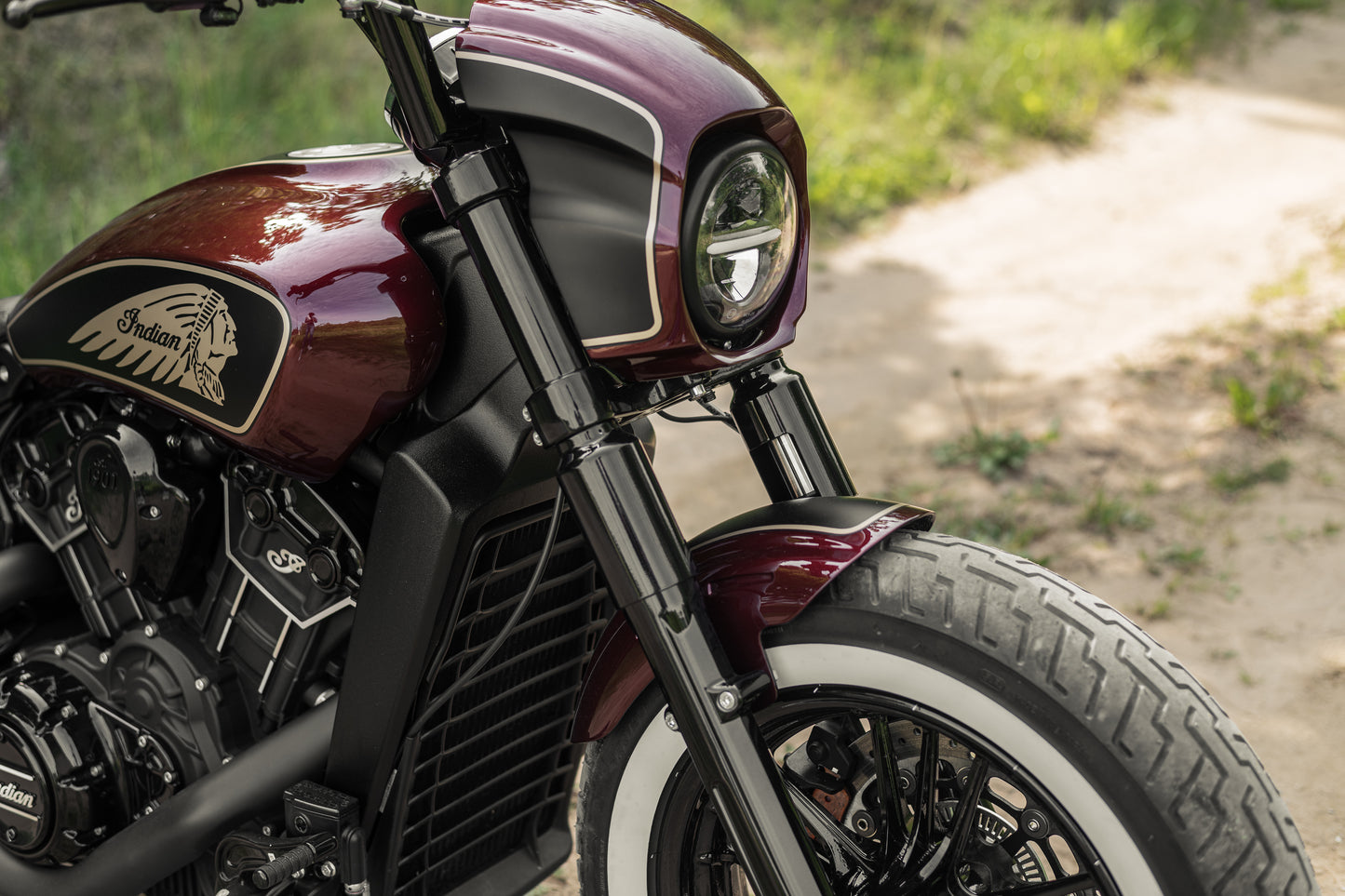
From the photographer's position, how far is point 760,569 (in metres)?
1.27

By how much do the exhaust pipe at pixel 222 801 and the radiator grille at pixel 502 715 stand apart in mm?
145

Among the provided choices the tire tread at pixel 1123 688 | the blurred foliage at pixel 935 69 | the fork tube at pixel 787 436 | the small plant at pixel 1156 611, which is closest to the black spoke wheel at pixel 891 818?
the tire tread at pixel 1123 688

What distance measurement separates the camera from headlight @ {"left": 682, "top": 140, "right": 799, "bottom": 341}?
1.16 meters

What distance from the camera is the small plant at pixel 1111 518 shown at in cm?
318

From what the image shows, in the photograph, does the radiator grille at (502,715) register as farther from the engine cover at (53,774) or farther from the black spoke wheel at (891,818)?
the engine cover at (53,774)

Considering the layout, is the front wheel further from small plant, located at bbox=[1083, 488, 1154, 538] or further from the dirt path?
small plant, located at bbox=[1083, 488, 1154, 538]

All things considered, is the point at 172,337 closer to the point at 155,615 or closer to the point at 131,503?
the point at 131,503

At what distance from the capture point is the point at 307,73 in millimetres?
5594

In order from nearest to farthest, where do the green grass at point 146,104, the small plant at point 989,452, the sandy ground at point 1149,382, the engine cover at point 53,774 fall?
the engine cover at point 53,774 → the sandy ground at point 1149,382 → the small plant at point 989,452 → the green grass at point 146,104

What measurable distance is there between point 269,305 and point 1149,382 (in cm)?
329

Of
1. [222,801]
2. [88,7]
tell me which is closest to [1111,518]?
[222,801]

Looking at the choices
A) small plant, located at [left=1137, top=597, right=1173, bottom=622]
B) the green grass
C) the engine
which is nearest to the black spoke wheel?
the engine

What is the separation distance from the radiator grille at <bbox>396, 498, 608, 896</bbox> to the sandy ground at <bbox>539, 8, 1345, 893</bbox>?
0.44m

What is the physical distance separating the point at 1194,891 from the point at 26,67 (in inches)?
217
